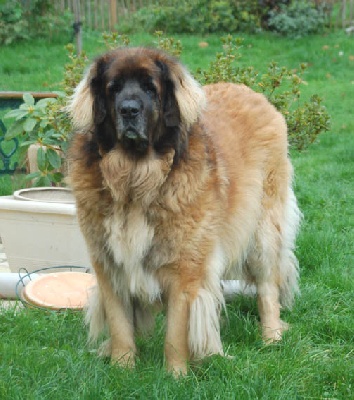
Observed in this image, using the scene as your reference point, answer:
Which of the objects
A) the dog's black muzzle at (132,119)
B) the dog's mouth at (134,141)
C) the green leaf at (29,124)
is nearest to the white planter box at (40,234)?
the green leaf at (29,124)

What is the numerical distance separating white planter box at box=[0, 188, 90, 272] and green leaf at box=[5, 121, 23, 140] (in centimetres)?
81

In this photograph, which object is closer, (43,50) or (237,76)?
(237,76)

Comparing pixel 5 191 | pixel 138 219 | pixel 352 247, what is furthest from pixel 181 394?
pixel 5 191

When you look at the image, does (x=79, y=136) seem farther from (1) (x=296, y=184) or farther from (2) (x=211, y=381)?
(1) (x=296, y=184)

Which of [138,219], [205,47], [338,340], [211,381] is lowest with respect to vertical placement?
[205,47]

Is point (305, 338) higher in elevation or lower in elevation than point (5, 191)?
higher

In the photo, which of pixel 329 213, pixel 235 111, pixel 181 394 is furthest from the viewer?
pixel 329 213

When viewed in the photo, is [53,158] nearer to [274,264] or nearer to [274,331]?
[274,264]

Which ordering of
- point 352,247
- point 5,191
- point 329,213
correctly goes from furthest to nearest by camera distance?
point 5,191 → point 329,213 → point 352,247

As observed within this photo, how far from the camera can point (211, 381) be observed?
3.70 meters

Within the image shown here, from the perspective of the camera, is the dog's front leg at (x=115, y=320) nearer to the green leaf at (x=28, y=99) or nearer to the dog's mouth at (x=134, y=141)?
the dog's mouth at (x=134, y=141)

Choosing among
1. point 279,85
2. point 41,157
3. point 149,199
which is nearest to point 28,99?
point 41,157

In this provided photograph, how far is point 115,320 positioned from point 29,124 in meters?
2.60

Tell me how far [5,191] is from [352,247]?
3.40 metres
